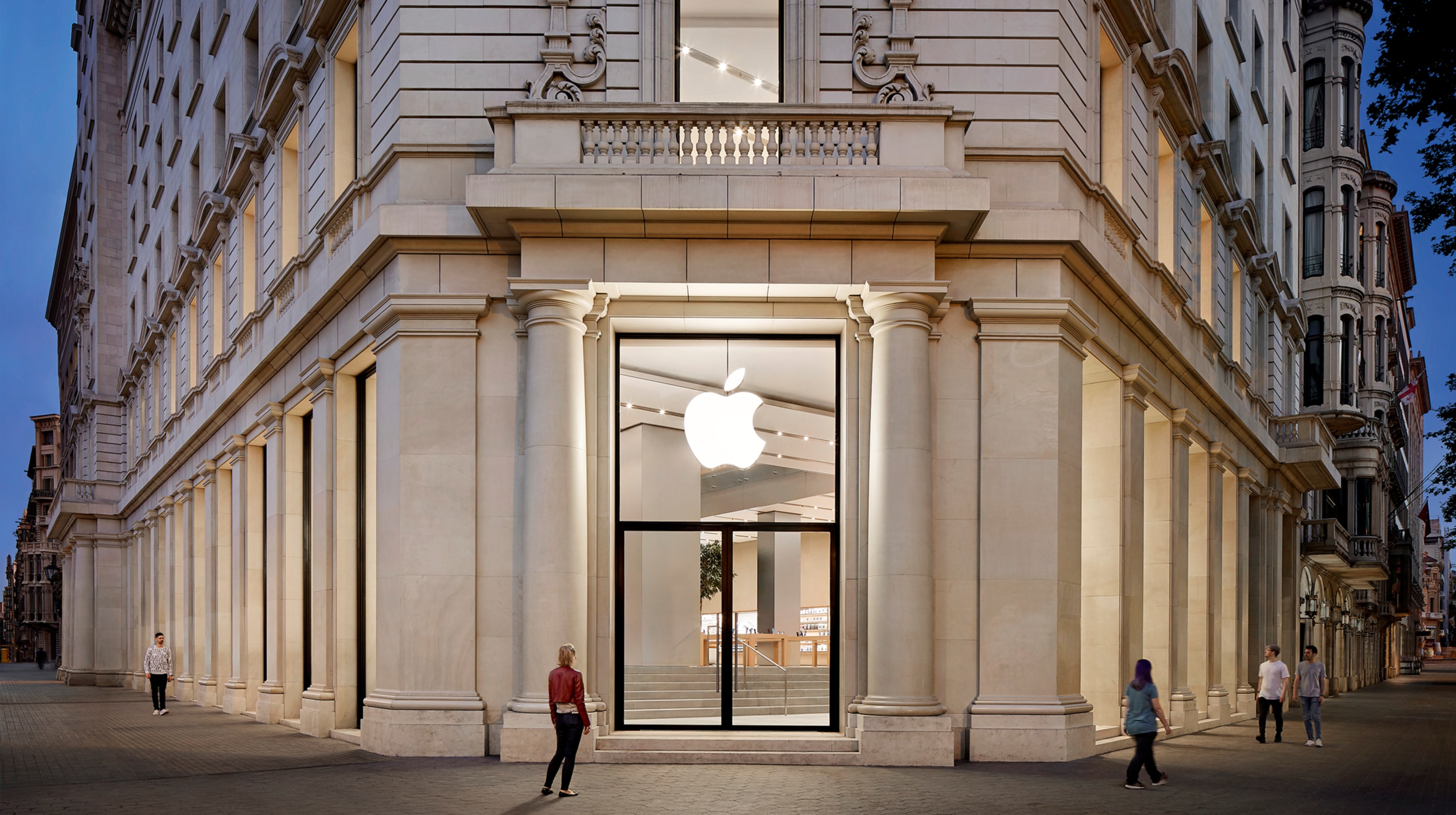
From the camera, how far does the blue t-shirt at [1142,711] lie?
44.3 feet

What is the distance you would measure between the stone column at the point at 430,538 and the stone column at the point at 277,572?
6.49 metres

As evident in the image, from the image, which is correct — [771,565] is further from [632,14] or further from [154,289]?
[154,289]

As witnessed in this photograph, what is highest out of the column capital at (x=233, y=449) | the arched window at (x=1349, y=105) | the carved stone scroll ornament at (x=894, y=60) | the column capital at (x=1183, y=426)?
the arched window at (x=1349, y=105)

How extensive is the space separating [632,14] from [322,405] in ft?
26.9

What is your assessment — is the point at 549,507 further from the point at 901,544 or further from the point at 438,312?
the point at 901,544

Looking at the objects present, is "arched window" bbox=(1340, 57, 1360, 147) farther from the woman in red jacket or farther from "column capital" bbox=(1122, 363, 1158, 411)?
the woman in red jacket

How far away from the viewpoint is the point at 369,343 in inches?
713

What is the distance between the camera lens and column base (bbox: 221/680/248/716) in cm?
2588

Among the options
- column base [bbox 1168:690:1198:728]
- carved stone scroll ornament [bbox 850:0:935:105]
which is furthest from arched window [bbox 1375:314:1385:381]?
carved stone scroll ornament [bbox 850:0:935:105]

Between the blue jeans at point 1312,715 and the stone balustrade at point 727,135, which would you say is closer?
the stone balustrade at point 727,135

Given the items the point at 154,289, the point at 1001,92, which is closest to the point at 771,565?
the point at 1001,92

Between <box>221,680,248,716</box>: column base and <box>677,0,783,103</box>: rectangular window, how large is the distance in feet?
53.5

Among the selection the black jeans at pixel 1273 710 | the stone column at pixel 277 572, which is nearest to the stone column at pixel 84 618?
the stone column at pixel 277 572

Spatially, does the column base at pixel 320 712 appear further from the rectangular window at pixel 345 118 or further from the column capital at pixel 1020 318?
the column capital at pixel 1020 318
